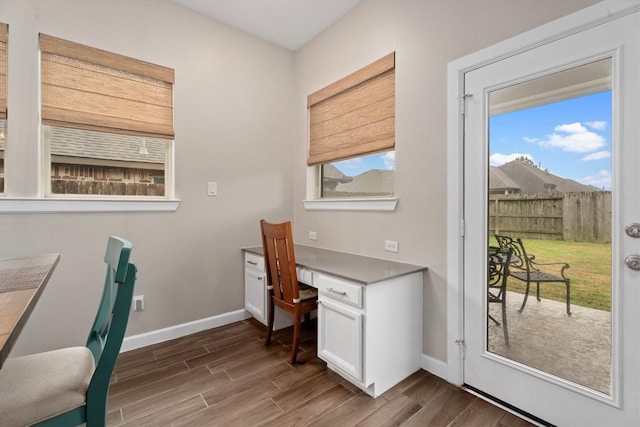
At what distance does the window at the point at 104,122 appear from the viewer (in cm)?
210

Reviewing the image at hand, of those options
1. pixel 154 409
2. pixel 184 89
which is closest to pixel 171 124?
pixel 184 89

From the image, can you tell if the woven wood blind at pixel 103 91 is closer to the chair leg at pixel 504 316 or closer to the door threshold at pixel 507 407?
the chair leg at pixel 504 316

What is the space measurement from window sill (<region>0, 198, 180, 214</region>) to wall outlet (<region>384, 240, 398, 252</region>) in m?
1.80

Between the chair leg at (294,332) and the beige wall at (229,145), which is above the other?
the beige wall at (229,145)

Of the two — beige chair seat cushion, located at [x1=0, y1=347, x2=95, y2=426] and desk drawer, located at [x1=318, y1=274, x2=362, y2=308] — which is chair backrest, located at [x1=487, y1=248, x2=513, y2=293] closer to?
desk drawer, located at [x1=318, y1=274, x2=362, y2=308]

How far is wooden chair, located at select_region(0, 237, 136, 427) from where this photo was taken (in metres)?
0.90

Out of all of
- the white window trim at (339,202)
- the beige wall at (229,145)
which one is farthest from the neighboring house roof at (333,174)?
the beige wall at (229,145)

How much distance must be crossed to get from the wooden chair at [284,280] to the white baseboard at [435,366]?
0.87m

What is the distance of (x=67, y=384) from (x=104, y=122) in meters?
1.95

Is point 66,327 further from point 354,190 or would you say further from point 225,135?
point 354,190

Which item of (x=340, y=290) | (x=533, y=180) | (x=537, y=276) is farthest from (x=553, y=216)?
(x=340, y=290)

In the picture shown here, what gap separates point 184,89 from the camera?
2604mm

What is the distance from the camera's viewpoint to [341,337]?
1.89 metres

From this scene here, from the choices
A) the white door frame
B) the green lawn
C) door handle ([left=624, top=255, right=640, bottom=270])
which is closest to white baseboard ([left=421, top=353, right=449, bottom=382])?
the white door frame
